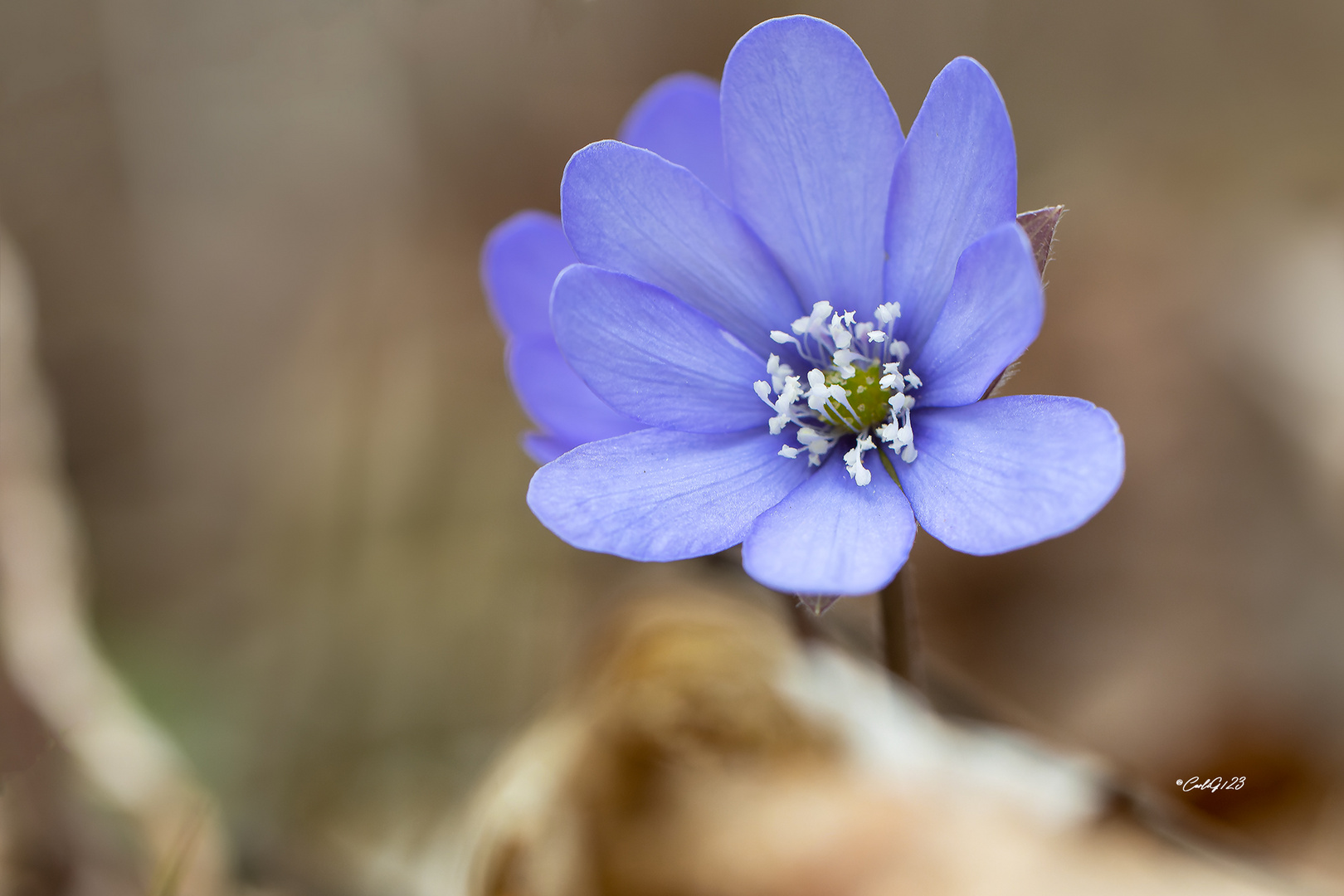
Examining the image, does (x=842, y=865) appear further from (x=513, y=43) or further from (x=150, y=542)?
(x=513, y=43)

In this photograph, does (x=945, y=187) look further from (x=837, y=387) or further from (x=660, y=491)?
(x=660, y=491)

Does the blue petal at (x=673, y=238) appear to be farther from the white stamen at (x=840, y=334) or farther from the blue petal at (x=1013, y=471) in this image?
the blue petal at (x=1013, y=471)

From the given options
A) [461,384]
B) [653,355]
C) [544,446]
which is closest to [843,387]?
[653,355]

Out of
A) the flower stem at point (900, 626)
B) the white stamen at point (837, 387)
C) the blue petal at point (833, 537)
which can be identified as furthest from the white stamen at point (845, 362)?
A: the flower stem at point (900, 626)

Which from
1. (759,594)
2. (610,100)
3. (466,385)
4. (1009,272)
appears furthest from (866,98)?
(610,100)

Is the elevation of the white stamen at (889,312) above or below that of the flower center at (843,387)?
above
